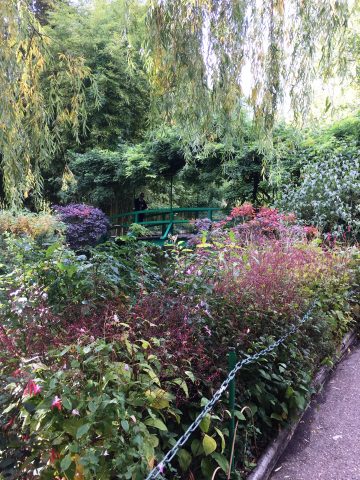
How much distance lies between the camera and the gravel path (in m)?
2.40

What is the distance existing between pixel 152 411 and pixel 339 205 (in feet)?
19.2

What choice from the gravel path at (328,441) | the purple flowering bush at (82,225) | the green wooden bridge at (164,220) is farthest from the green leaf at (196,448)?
the purple flowering bush at (82,225)

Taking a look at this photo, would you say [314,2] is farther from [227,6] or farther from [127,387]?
[127,387]

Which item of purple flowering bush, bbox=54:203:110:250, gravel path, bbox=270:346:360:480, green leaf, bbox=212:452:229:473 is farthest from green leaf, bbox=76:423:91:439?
purple flowering bush, bbox=54:203:110:250

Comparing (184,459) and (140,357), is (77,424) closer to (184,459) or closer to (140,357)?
(140,357)

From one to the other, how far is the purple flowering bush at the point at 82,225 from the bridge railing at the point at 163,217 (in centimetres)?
84

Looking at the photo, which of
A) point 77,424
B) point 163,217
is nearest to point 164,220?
point 163,217

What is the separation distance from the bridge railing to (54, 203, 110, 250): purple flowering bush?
84 centimetres

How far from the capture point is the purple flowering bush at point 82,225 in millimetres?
9094

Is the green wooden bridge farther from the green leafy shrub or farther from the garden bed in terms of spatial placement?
the green leafy shrub

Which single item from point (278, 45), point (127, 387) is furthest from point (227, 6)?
point (127, 387)

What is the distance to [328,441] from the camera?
273 cm

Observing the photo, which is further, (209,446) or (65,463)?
(209,446)

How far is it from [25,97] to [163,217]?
896 cm
